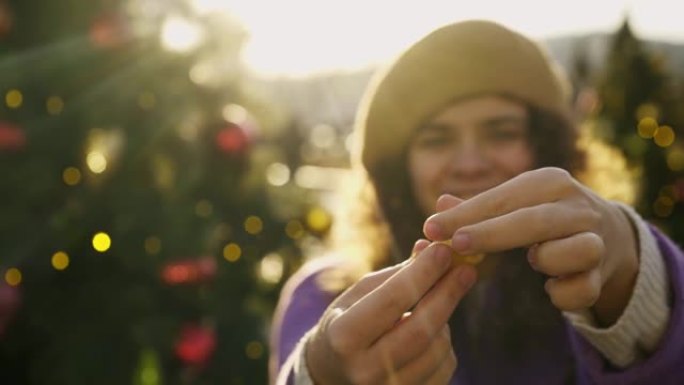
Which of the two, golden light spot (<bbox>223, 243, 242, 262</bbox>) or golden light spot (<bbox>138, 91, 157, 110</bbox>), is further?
golden light spot (<bbox>223, 243, 242, 262</bbox>)

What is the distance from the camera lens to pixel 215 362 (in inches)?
93.3

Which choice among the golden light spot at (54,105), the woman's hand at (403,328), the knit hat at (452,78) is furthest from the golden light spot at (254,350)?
the woman's hand at (403,328)

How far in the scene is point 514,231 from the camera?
75cm

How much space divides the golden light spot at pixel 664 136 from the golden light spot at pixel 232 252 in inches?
112

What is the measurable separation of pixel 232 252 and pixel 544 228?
184 centimetres

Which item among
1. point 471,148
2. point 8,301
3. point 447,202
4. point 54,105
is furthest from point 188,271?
point 447,202

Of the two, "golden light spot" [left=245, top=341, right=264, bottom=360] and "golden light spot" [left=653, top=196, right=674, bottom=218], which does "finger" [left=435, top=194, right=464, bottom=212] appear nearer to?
"golden light spot" [left=245, top=341, right=264, bottom=360]

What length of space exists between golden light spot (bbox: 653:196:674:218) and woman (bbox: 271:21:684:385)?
2838 millimetres

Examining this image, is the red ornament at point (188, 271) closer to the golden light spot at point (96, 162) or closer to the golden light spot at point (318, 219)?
the golden light spot at point (96, 162)

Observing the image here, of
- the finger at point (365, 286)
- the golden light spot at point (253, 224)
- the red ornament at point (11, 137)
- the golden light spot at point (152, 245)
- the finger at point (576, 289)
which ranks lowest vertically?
the golden light spot at point (253, 224)

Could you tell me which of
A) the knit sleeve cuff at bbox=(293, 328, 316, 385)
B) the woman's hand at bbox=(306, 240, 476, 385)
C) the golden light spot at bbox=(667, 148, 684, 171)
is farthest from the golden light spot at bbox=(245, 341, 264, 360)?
the golden light spot at bbox=(667, 148, 684, 171)

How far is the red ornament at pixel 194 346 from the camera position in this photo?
224cm

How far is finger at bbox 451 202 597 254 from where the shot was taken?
2.44ft

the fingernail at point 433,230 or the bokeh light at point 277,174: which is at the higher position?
the fingernail at point 433,230
